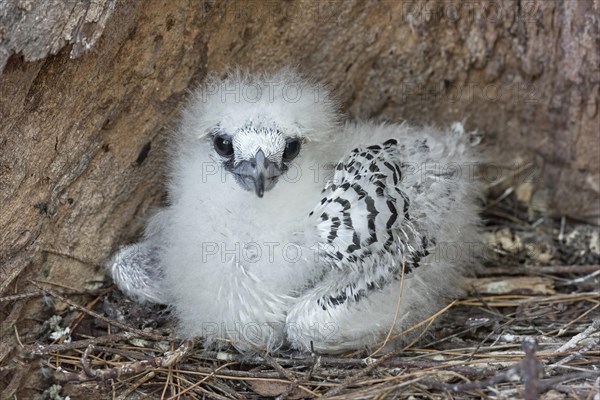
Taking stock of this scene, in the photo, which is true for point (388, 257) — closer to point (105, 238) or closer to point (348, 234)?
Answer: point (348, 234)

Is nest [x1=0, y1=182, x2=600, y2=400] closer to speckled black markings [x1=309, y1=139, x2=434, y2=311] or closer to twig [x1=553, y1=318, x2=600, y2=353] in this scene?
twig [x1=553, y1=318, x2=600, y2=353]

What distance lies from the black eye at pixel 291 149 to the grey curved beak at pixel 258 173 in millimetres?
114

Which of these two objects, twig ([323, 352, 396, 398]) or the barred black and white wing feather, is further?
the barred black and white wing feather

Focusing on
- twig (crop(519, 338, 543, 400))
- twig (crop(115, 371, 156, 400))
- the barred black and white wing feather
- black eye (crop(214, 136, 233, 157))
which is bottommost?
twig (crop(115, 371, 156, 400))

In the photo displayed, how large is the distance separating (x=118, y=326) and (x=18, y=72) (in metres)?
1.31

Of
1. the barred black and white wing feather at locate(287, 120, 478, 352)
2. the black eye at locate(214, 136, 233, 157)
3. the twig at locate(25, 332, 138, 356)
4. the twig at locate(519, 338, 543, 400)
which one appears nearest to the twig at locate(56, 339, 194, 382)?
the twig at locate(25, 332, 138, 356)

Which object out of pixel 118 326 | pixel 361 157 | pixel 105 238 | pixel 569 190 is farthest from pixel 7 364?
pixel 569 190

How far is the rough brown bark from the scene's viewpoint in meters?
3.38

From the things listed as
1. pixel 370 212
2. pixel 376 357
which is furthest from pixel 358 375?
pixel 370 212

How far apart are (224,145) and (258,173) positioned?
31 centimetres

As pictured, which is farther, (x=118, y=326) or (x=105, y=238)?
(x=105, y=238)

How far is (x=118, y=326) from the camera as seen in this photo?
3676 millimetres

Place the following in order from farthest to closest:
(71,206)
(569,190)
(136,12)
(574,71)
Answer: (569,190) → (574,71) → (71,206) → (136,12)

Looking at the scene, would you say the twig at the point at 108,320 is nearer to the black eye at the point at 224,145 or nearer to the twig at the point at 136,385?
the twig at the point at 136,385
